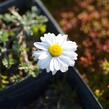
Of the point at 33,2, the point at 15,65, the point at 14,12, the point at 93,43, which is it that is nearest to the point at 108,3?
the point at 93,43

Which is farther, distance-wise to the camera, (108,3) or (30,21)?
(108,3)

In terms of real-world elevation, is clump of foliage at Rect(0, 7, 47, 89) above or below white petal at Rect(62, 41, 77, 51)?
above

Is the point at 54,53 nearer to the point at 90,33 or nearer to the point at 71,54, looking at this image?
the point at 71,54

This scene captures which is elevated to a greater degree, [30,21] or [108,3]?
[108,3]

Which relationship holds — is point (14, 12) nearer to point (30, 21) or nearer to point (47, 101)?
point (30, 21)

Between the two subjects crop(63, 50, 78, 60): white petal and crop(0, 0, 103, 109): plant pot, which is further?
crop(0, 0, 103, 109): plant pot

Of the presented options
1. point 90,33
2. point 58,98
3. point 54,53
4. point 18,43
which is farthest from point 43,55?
point 90,33

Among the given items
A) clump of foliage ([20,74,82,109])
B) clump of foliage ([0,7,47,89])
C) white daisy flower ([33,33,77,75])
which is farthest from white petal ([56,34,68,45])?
clump of foliage ([20,74,82,109])

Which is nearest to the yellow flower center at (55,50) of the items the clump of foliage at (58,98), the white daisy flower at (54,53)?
the white daisy flower at (54,53)

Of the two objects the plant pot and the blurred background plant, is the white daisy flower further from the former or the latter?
the blurred background plant
